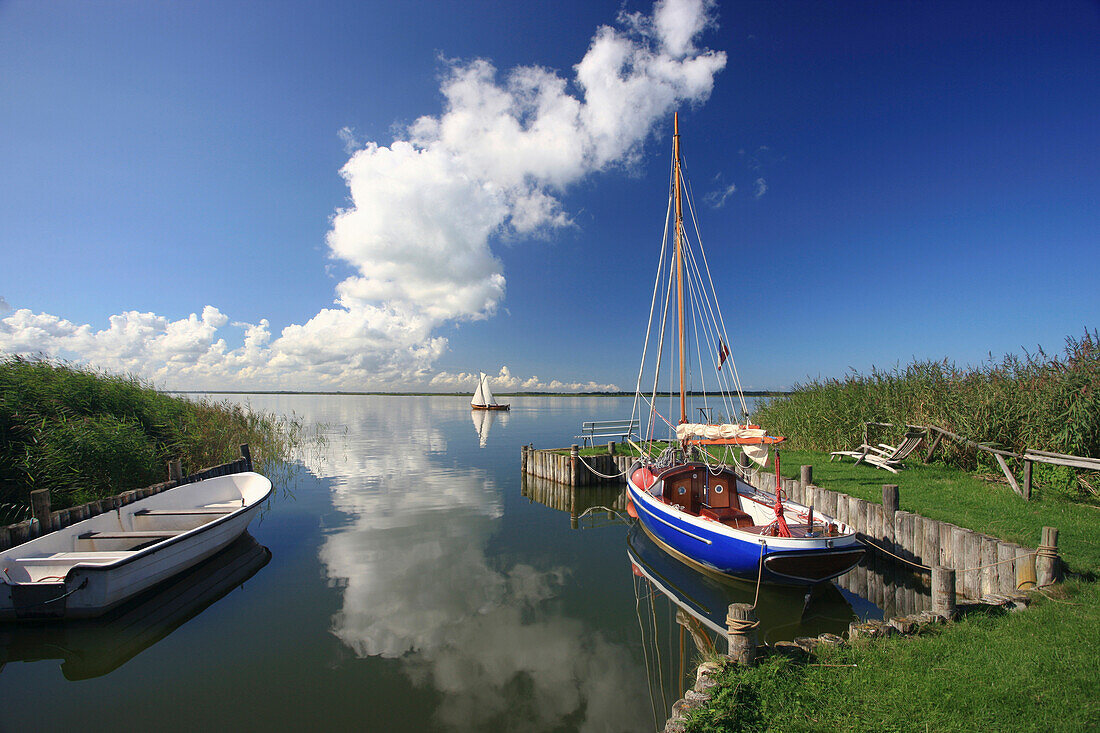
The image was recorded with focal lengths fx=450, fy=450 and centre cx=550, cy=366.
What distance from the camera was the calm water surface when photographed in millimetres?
6250

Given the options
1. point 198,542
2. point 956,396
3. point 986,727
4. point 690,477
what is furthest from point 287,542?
point 956,396

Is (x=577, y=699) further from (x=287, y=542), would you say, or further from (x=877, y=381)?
(x=877, y=381)

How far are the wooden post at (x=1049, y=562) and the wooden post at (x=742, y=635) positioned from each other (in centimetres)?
500

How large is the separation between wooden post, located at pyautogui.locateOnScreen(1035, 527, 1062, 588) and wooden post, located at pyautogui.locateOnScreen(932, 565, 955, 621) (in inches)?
76.9

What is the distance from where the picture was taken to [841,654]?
5215mm

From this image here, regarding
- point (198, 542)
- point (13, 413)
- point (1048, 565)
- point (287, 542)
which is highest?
point (13, 413)

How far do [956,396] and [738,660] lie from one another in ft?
52.7

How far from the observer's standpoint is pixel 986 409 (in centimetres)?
1371

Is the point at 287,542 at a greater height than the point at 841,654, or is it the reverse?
the point at 841,654

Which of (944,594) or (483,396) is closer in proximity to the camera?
(944,594)

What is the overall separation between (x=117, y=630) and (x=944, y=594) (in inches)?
528

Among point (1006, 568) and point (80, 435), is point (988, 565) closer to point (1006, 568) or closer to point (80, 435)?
point (1006, 568)

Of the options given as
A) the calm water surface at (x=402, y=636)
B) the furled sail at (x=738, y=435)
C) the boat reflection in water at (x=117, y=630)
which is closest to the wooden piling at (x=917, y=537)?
the calm water surface at (x=402, y=636)

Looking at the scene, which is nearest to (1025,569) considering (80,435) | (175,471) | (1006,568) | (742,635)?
(1006,568)
